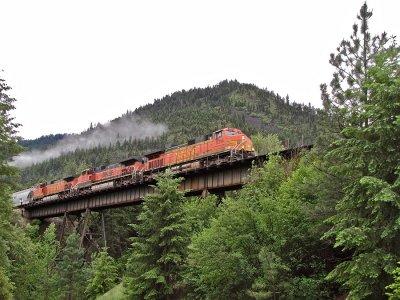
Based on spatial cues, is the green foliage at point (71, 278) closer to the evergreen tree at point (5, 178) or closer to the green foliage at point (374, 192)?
the evergreen tree at point (5, 178)

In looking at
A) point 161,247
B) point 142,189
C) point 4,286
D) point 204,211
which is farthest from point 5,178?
point 142,189

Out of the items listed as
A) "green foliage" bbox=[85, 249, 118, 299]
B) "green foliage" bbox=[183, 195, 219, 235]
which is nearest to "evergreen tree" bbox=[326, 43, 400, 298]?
"green foliage" bbox=[183, 195, 219, 235]

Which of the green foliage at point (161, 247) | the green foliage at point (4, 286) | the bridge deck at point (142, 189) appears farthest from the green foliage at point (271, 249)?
the green foliage at point (4, 286)

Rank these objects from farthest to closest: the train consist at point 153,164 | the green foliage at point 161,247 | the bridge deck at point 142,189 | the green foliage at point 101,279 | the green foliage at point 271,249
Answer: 1. the green foliage at point 101,279
2. the train consist at point 153,164
3. the bridge deck at point 142,189
4. the green foliage at point 161,247
5. the green foliage at point 271,249

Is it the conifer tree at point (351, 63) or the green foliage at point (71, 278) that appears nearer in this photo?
the conifer tree at point (351, 63)

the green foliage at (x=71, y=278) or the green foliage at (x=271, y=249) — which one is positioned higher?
the green foliage at (x=271, y=249)

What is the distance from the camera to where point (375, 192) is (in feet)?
48.8

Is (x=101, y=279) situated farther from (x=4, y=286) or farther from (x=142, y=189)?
(x=4, y=286)

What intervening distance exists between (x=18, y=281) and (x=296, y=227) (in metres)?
26.2

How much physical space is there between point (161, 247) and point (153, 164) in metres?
22.2

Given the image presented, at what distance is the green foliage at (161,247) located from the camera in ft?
87.6

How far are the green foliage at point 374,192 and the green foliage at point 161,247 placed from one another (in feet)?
40.6

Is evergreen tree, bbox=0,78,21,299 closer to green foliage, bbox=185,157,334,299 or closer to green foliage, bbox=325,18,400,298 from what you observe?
green foliage, bbox=185,157,334,299

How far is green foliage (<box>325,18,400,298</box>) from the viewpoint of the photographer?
14.5m
